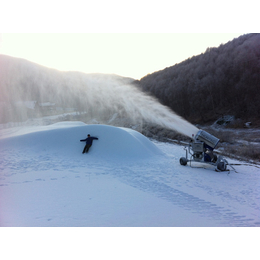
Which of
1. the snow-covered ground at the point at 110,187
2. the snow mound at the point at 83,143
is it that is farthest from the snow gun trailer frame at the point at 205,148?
the snow mound at the point at 83,143

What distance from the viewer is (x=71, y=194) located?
6.16 meters

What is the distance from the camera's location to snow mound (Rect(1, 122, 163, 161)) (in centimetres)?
1125

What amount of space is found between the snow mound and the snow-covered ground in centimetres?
5

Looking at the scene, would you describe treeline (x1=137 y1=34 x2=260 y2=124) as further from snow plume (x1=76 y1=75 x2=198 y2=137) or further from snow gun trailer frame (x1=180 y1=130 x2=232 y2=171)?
snow gun trailer frame (x1=180 y1=130 x2=232 y2=171)

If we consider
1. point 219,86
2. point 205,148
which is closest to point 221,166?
point 205,148

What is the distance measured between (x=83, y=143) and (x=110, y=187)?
5.56 meters

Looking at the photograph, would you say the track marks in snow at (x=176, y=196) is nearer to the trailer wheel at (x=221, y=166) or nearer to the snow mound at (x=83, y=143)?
the snow mound at (x=83, y=143)

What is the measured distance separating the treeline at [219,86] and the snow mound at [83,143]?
27341 mm

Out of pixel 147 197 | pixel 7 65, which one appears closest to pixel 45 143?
pixel 147 197

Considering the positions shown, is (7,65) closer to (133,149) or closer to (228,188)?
(133,149)

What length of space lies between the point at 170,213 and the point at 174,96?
166 feet

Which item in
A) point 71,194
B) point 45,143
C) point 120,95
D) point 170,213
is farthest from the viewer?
point 120,95

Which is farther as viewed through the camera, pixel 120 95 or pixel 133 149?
pixel 120 95

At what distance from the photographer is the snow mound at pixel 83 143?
1125cm
